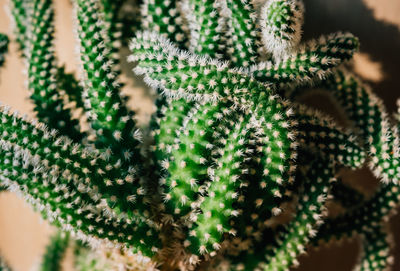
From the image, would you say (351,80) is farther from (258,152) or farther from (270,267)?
(270,267)

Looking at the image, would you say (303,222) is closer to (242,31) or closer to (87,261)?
(242,31)

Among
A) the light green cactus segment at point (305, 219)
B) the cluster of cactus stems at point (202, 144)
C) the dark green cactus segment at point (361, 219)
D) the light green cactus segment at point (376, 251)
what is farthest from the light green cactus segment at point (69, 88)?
the light green cactus segment at point (376, 251)

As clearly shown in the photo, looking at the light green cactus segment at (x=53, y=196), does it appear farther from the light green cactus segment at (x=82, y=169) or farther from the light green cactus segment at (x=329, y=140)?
the light green cactus segment at (x=329, y=140)

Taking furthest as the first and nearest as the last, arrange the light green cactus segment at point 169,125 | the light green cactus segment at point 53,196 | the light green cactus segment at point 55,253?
the light green cactus segment at point 55,253 → the light green cactus segment at point 169,125 → the light green cactus segment at point 53,196

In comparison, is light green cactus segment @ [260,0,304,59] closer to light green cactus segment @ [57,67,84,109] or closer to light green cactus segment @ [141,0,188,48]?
light green cactus segment @ [141,0,188,48]

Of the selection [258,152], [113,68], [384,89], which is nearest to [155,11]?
[113,68]

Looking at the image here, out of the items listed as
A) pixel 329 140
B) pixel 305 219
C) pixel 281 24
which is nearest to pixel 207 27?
pixel 281 24
